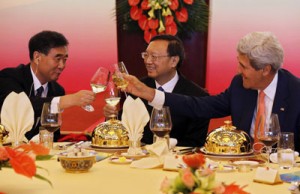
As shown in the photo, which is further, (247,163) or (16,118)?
(16,118)

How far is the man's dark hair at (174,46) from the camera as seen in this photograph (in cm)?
431

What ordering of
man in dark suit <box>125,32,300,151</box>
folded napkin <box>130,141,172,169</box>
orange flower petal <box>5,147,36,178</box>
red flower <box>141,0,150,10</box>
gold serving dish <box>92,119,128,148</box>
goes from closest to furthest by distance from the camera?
orange flower petal <box>5,147,36,178</box>
folded napkin <box>130,141,172,169</box>
gold serving dish <box>92,119,128,148</box>
man in dark suit <box>125,32,300,151</box>
red flower <box>141,0,150,10</box>

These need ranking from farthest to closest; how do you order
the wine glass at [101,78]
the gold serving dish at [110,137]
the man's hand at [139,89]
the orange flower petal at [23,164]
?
the man's hand at [139,89], the wine glass at [101,78], the gold serving dish at [110,137], the orange flower petal at [23,164]

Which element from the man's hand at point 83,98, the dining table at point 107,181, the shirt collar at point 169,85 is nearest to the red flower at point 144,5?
the shirt collar at point 169,85

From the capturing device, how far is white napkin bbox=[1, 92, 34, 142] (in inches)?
116

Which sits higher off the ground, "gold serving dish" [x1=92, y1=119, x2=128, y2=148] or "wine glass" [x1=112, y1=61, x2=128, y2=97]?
"wine glass" [x1=112, y1=61, x2=128, y2=97]

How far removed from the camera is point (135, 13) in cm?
450

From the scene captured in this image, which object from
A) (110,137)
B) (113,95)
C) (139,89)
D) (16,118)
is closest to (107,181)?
(110,137)

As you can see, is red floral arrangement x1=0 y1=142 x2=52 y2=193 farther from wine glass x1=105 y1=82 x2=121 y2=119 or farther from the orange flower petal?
wine glass x1=105 y1=82 x2=121 y2=119

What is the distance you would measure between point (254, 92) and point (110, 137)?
3.22 feet

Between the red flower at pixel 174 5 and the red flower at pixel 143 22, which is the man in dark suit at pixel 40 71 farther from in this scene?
the red flower at pixel 174 5

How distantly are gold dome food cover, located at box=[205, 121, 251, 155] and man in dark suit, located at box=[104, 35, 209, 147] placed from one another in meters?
1.11

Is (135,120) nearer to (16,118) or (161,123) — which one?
(161,123)

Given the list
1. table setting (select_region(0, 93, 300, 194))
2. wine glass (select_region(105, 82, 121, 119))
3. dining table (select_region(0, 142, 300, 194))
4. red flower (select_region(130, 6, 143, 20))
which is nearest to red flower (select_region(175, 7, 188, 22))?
red flower (select_region(130, 6, 143, 20))
